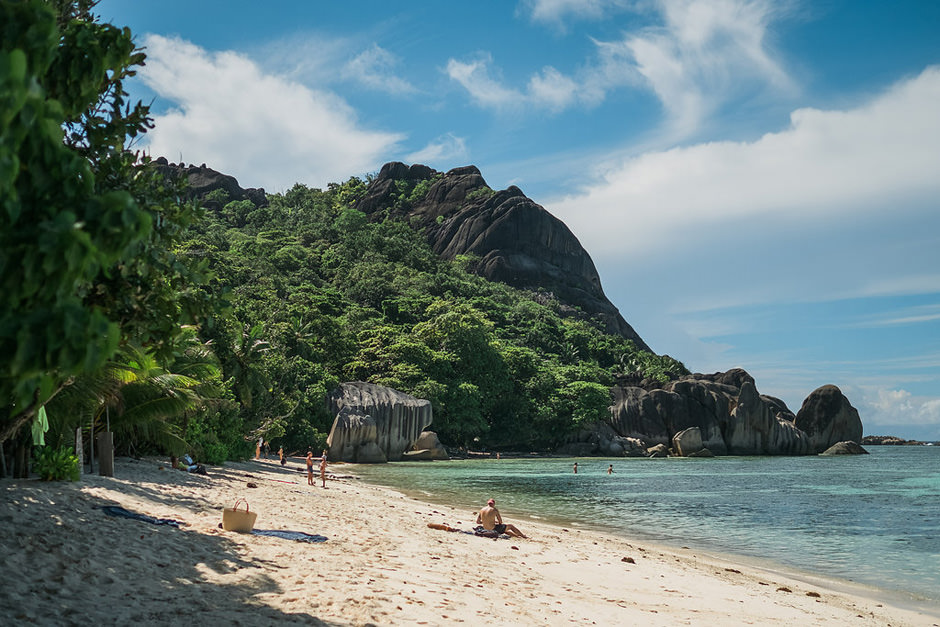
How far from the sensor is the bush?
36.1 feet

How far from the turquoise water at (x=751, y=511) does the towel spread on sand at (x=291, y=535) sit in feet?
27.9

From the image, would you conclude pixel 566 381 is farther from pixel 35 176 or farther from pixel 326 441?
pixel 35 176

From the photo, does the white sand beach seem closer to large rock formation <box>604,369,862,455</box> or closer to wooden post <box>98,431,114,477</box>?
wooden post <box>98,431,114,477</box>

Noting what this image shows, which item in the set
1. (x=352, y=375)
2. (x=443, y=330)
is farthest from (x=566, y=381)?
(x=352, y=375)

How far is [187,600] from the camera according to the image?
6.30 m

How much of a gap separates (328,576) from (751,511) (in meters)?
20.5

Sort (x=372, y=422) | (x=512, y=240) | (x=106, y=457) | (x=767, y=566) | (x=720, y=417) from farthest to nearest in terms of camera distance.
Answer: (x=512, y=240) < (x=720, y=417) < (x=372, y=422) < (x=767, y=566) < (x=106, y=457)

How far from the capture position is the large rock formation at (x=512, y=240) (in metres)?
111

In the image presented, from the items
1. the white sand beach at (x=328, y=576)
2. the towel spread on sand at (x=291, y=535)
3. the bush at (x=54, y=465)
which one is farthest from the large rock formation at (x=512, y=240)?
the towel spread on sand at (x=291, y=535)

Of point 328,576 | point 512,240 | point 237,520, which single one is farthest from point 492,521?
point 512,240

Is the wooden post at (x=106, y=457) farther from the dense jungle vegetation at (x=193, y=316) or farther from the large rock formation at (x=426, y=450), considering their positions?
the large rock formation at (x=426, y=450)

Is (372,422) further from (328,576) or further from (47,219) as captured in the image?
(47,219)

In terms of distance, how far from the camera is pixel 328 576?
25.3 feet

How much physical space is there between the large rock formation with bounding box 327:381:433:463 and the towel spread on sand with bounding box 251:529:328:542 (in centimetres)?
3555
